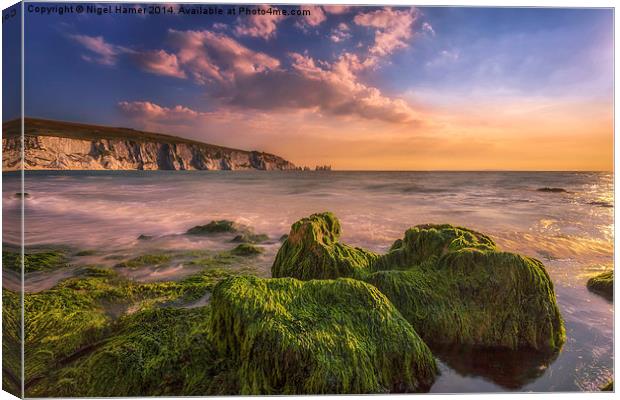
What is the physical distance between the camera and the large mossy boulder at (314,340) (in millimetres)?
3355

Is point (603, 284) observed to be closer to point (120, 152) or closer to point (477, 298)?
point (477, 298)

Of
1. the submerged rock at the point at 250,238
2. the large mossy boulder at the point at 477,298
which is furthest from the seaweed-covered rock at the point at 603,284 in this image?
the submerged rock at the point at 250,238

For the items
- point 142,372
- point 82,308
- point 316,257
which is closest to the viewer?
point 142,372

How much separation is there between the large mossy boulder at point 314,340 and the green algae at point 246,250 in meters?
1.69

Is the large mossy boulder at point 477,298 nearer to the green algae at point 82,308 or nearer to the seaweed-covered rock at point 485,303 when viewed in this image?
the seaweed-covered rock at point 485,303

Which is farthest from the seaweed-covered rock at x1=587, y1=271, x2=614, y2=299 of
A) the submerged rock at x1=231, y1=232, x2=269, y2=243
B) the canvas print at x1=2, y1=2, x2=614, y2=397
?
the submerged rock at x1=231, y1=232, x2=269, y2=243

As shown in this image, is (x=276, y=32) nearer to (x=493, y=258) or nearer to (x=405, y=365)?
(x=493, y=258)

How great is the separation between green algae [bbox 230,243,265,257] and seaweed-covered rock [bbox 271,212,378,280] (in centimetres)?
53

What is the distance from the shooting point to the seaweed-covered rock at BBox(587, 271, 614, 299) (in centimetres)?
456

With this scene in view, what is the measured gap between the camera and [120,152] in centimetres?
482

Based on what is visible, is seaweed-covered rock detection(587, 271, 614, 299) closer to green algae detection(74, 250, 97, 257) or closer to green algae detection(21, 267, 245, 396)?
green algae detection(21, 267, 245, 396)

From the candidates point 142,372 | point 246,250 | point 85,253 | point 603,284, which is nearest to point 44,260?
point 85,253

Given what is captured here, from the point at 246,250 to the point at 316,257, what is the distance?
1.16 metres

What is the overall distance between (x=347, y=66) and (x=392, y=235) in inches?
95.7
